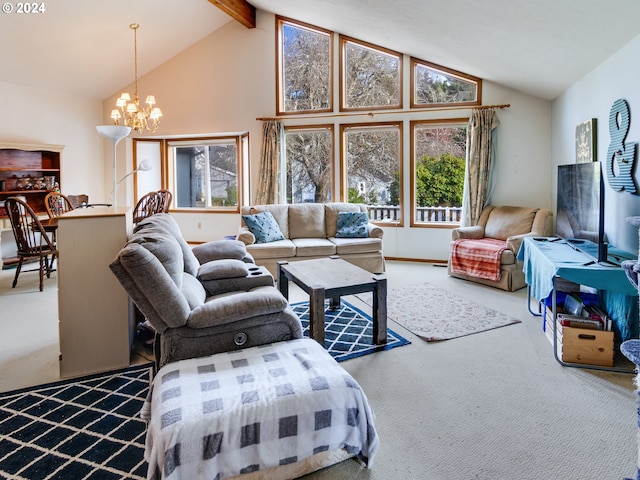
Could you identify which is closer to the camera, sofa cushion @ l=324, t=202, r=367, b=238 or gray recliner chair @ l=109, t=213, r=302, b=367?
gray recliner chair @ l=109, t=213, r=302, b=367

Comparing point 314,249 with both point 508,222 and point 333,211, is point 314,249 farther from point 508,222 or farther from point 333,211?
point 508,222

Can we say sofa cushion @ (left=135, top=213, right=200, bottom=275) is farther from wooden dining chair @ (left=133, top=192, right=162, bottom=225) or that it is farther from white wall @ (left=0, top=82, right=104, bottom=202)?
white wall @ (left=0, top=82, right=104, bottom=202)

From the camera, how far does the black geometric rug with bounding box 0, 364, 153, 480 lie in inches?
70.0

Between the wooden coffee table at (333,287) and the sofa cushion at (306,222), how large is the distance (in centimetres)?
203

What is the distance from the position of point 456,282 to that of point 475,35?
2679mm

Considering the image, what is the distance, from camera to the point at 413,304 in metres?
4.07

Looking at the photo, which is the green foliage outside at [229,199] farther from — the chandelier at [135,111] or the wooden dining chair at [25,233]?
the wooden dining chair at [25,233]

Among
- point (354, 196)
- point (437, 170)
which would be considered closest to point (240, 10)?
point (354, 196)

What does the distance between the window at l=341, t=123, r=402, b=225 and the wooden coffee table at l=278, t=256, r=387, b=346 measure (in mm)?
2954

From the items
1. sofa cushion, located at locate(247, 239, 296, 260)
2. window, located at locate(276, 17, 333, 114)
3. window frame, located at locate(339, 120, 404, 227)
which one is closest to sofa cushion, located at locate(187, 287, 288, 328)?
sofa cushion, located at locate(247, 239, 296, 260)

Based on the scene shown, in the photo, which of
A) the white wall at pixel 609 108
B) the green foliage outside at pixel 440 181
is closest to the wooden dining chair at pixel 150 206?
the green foliage outside at pixel 440 181

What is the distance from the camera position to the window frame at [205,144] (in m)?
7.25

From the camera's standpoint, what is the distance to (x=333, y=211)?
5820 mm

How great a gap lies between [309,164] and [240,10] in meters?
2.48
